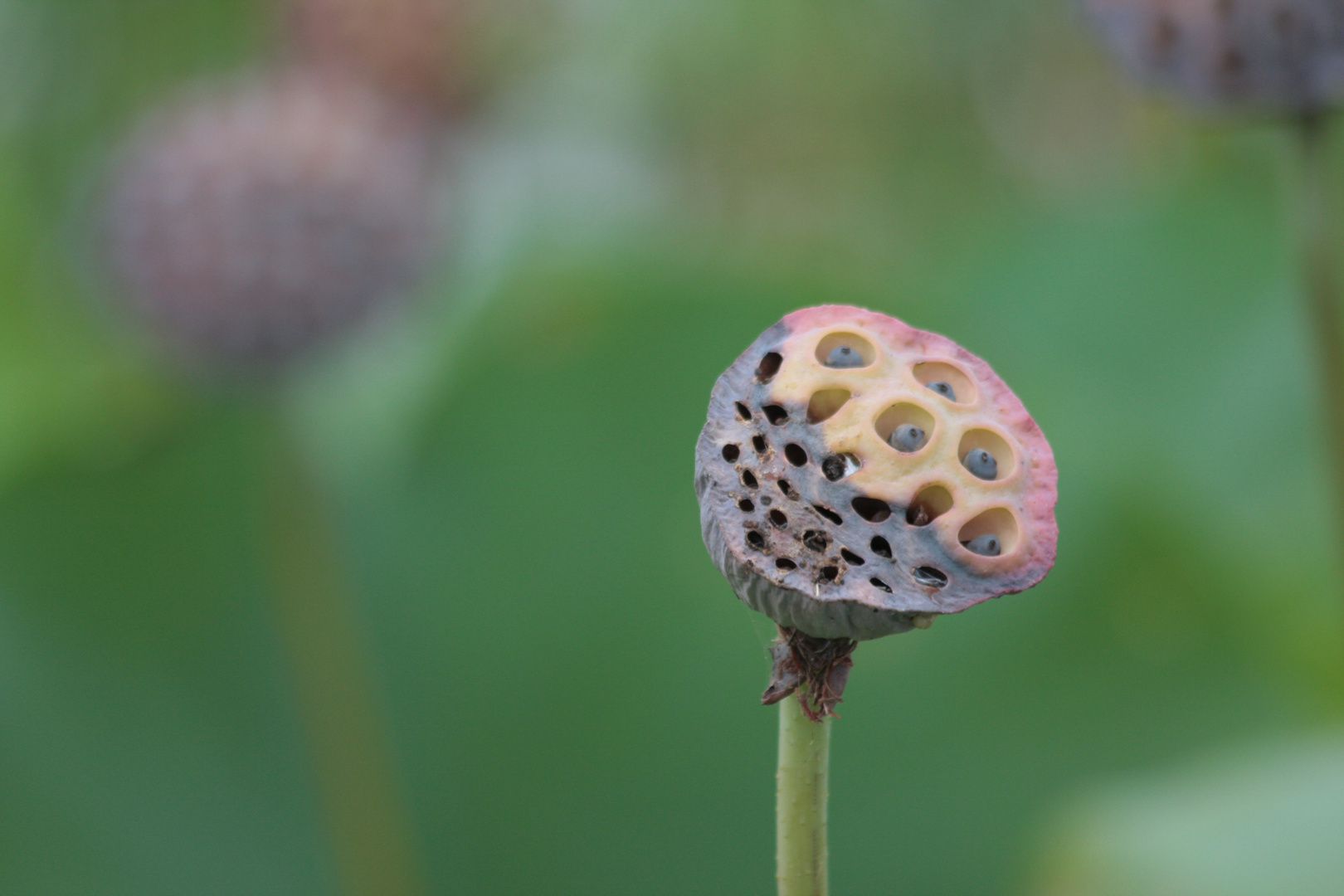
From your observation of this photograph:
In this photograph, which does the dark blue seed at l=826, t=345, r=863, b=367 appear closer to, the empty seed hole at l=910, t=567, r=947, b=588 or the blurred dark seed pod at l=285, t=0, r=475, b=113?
the empty seed hole at l=910, t=567, r=947, b=588

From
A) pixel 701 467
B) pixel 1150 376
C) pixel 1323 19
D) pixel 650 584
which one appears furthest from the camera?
pixel 1150 376

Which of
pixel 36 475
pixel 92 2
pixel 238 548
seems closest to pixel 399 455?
pixel 238 548

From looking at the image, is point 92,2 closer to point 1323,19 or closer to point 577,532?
point 577,532

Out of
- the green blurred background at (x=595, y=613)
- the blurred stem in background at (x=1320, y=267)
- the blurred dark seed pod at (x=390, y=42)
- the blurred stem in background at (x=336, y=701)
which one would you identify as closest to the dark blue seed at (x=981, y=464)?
the blurred stem in background at (x=1320, y=267)

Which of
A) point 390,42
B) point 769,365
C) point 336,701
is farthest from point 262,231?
point 769,365

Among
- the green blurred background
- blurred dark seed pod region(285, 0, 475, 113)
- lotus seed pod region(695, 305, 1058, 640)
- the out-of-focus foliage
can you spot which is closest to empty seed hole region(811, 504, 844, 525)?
lotus seed pod region(695, 305, 1058, 640)

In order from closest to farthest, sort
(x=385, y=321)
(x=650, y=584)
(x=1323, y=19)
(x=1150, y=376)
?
(x=1323, y=19), (x=385, y=321), (x=650, y=584), (x=1150, y=376)

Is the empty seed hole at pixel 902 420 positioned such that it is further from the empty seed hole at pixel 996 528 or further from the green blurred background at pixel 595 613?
the green blurred background at pixel 595 613

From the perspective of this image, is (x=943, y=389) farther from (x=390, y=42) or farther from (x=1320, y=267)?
(x=390, y=42)
